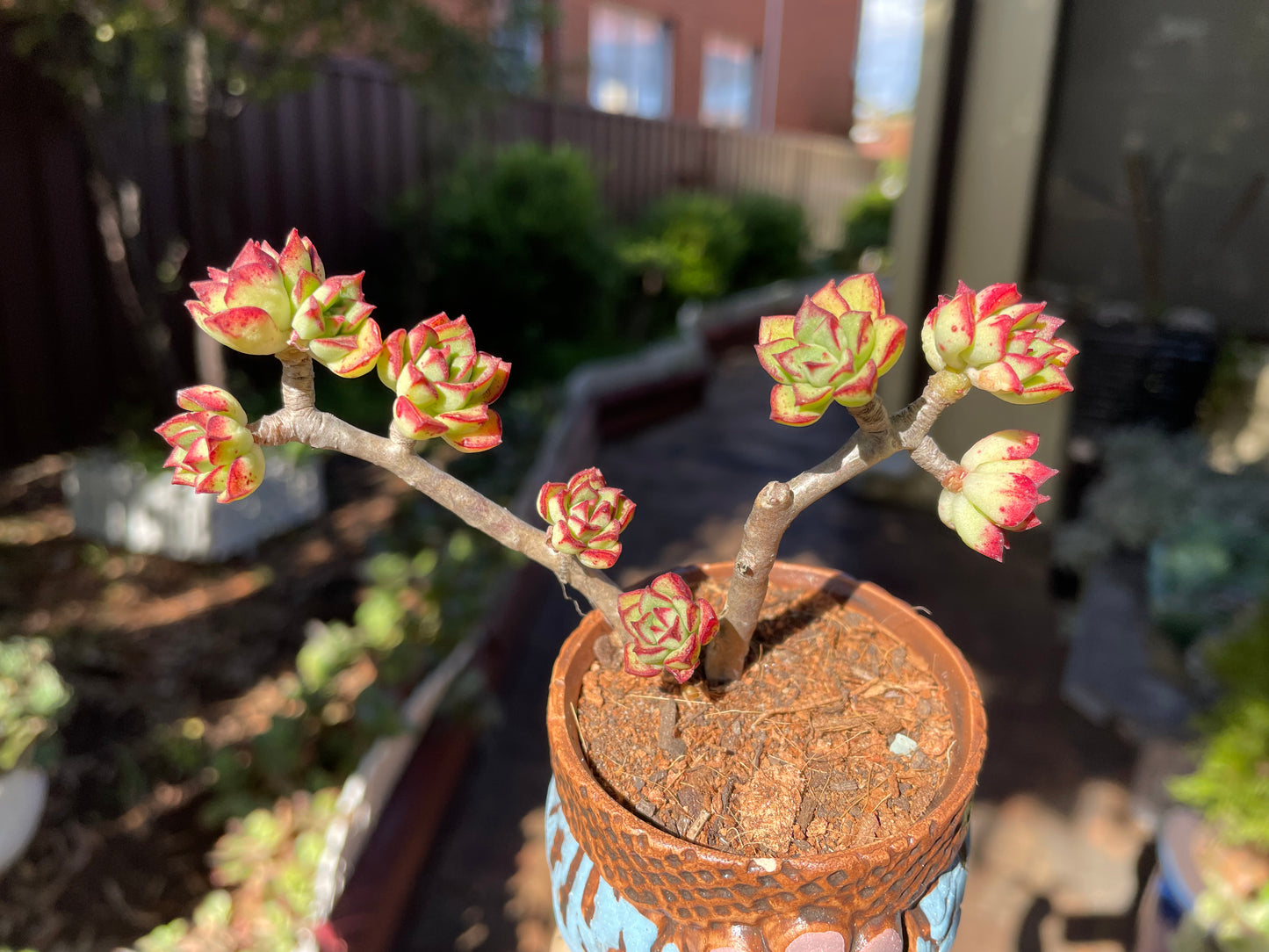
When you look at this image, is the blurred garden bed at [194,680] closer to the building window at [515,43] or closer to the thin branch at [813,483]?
the thin branch at [813,483]

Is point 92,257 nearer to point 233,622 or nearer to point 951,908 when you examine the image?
point 233,622

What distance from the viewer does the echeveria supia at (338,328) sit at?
63 cm

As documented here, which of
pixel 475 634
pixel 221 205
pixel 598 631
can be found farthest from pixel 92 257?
pixel 598 631

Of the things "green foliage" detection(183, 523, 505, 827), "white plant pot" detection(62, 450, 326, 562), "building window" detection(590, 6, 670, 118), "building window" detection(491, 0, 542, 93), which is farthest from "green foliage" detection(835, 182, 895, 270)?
"green foliage" detection(183, 523, 505, 827)

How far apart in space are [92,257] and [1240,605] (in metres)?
5.21

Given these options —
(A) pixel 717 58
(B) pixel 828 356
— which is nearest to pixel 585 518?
(B) pixel 828 356

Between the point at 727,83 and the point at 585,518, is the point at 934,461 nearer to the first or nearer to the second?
the point at 585,518

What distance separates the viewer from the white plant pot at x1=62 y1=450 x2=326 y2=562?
347 cm

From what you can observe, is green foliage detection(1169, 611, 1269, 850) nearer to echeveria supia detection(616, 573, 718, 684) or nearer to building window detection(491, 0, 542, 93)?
echeveria supia detection(616, 573, 718, 684)

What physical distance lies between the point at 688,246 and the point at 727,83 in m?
7.35

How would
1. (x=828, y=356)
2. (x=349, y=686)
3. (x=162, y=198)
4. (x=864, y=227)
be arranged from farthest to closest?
(x=864, y=227)
(x=162, y=198)
(x=349, y=686)
(x=828, y=356)

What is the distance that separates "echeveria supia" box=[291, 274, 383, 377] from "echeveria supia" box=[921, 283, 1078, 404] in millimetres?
419

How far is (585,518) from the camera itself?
2.37 feet

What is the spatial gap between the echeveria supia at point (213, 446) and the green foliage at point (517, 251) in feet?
17.9
